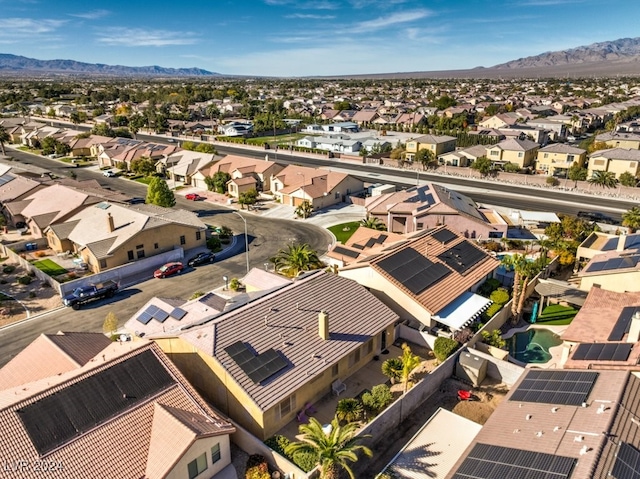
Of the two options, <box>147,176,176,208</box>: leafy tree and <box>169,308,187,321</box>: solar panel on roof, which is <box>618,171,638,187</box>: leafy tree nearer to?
<box>147,176,176,208</box>: leafy tree

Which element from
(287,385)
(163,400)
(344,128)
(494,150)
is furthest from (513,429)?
(344,128)

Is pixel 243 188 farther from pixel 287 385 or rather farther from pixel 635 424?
pixel 635 424

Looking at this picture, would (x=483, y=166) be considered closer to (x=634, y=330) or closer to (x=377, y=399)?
(x=634, y=330)

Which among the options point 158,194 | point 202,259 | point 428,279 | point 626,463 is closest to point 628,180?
point 428,279

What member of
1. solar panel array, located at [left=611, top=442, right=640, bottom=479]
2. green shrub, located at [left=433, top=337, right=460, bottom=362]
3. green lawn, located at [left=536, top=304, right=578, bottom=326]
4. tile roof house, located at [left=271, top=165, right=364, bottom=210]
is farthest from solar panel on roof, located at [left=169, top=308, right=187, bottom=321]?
tile roof house, located at [left=271, top=165, right=364, bottom=210]

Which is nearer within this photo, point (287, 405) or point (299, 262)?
point (287, 405)
